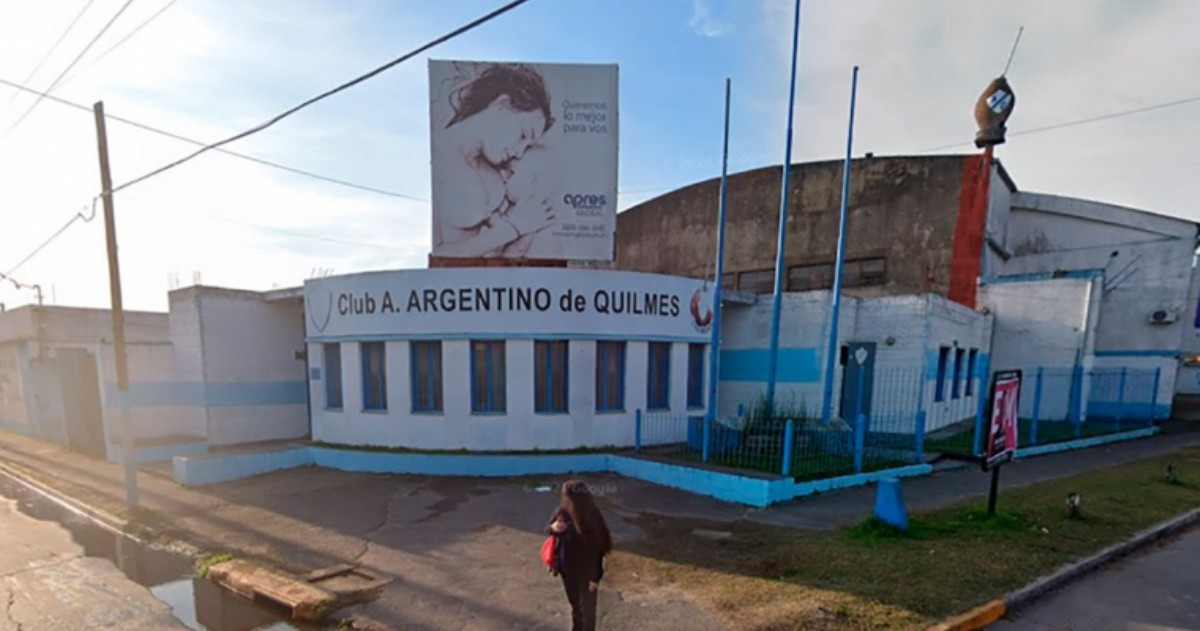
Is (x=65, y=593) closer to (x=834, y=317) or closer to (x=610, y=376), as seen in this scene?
(x=610, y=376)

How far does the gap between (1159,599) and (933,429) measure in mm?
10311

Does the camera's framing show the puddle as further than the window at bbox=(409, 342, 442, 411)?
No

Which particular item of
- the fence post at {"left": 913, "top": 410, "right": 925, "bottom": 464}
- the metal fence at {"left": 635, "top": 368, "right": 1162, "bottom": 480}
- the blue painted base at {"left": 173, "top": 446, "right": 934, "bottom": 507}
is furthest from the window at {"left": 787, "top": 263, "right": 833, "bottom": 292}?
the blue painted base at {"left": 173, "top": 446, "right": 934, "bottom": 507}

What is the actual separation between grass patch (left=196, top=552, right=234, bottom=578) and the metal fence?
725cm

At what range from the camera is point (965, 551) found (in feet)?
17.9

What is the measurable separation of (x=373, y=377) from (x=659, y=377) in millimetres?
6862

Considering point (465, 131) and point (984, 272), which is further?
point (984, 272)

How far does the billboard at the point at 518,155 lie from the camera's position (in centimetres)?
1156

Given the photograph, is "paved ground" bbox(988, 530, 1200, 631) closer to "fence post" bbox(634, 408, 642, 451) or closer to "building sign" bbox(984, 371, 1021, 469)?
"building sign" bbox(984, 371, 1021, 469)

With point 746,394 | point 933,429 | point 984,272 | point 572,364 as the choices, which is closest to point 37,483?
point 572,364

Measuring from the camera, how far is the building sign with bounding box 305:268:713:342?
1070 cm

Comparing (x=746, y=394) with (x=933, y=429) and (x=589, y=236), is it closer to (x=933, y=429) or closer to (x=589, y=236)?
(x=933, y=429)

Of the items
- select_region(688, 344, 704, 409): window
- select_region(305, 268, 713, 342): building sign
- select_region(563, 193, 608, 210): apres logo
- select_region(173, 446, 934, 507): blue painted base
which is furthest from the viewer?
select_region(688, 344, 704, 409): window

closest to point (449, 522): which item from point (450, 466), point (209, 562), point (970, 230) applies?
point (450, 466)
